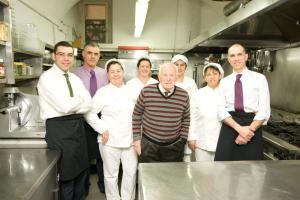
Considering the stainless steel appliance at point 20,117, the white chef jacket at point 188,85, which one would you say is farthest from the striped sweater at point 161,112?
the stainless steel appliance at point 20,117

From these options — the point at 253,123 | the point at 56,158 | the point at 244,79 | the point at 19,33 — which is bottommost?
the point at 56,158

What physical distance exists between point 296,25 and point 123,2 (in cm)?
412

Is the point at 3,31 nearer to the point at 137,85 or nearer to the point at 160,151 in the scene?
the point at 137,85

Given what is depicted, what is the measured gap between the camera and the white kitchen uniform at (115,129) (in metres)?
2.21

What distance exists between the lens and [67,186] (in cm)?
202

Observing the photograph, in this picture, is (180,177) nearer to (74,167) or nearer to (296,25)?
(74,167)

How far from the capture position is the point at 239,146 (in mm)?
1916

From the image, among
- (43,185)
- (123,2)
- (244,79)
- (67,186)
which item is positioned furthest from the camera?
(123,2)

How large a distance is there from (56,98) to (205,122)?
1.21 meters

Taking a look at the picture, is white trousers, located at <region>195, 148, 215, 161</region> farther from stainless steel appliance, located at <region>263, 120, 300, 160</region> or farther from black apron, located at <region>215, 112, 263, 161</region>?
stainless steel appliance, located at <region>263, 120, 300, 160</region>

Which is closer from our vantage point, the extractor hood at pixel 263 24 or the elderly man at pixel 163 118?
the extractor hood at pixel 263 24

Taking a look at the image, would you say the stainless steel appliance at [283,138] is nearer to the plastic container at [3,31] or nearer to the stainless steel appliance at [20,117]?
the stainless steel appliance at [20,117]

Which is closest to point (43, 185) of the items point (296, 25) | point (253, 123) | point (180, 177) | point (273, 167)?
point (180, 177)

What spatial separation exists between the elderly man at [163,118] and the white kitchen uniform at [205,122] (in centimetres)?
20
